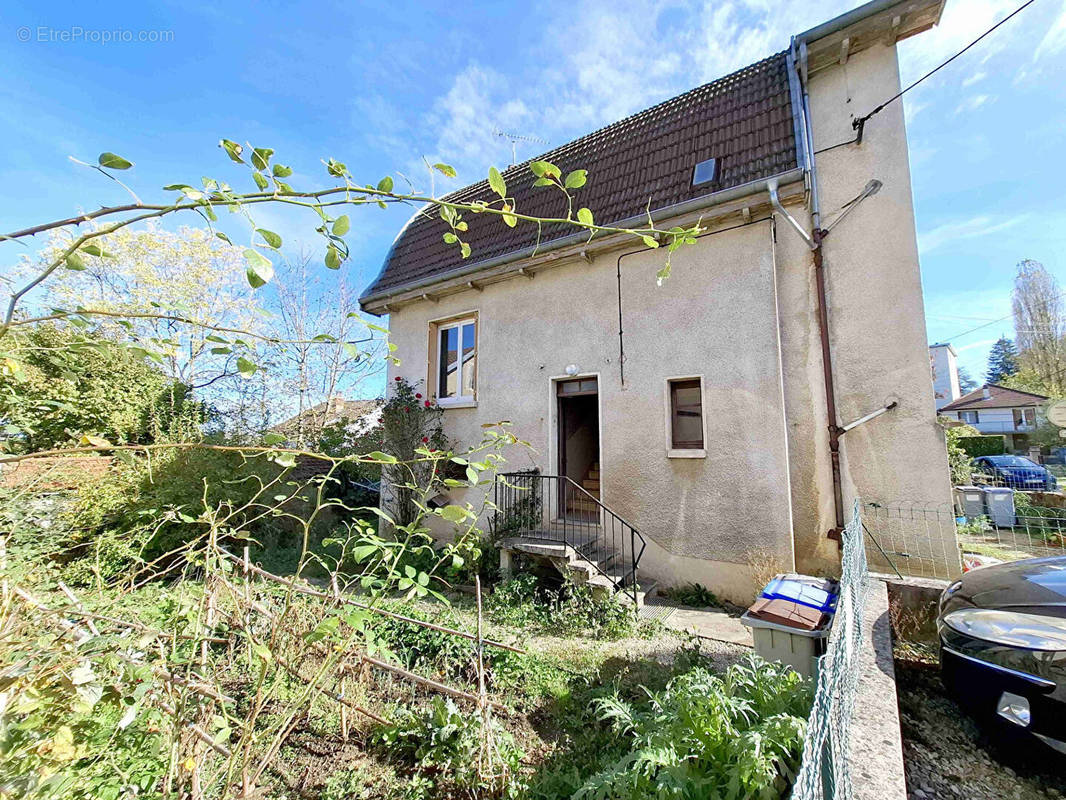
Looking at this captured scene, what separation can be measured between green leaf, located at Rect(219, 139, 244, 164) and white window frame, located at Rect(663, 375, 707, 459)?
20.3 feet

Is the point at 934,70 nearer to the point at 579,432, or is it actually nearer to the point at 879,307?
the point at 879,307

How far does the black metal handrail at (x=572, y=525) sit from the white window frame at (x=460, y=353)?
6.43ft

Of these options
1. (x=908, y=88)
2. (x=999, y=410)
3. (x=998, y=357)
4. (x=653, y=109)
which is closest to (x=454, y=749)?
(x=908, y=88)

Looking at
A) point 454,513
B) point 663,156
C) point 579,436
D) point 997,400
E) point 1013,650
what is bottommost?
point 1013,650

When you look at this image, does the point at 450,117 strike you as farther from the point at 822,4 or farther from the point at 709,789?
the point at 709,789

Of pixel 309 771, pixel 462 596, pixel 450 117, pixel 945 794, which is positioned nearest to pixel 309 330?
pixel 450 117

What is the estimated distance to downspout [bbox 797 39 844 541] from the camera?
5.71 meters

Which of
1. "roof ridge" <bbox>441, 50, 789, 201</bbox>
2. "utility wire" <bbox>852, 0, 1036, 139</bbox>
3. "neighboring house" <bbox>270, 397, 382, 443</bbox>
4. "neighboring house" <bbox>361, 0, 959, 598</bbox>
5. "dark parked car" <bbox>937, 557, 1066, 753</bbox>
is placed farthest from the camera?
"neighboring house" <bbox>270, 397, 382, 443</bbox>

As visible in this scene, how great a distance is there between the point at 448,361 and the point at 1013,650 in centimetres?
833

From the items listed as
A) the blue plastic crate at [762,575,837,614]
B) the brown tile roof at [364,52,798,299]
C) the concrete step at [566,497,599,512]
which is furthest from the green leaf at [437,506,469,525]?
the concrete step at [566,497,599,512]

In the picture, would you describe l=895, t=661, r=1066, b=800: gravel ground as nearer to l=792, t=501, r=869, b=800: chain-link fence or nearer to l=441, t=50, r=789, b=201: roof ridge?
l=792, t=501, r=869, b=800: chain-link fence

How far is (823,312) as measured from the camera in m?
5.90

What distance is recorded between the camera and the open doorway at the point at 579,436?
758 cm

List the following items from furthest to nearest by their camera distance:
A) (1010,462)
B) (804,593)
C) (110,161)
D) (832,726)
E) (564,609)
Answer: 1. (1010,462)
2. (564,609)
3. (804,593)
4. (832,726)
5. (110,161)
